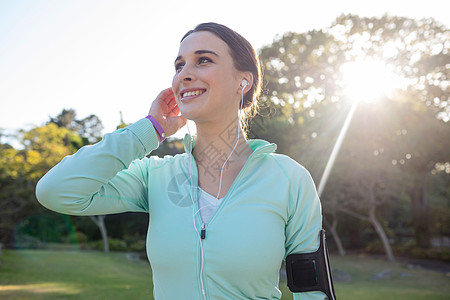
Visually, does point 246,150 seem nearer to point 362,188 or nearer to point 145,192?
point 145,192

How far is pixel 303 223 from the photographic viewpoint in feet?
4.94

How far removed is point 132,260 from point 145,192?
17911 millimetres

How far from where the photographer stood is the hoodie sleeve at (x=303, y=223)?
1501mm

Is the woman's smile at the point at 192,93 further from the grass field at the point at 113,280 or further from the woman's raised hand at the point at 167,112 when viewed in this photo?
the grass field at the point at 113,280

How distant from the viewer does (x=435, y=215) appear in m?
21.7

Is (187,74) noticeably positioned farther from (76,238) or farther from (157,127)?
(76,238)

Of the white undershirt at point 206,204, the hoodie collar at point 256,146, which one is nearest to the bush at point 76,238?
the hoodie collar at point 256,146

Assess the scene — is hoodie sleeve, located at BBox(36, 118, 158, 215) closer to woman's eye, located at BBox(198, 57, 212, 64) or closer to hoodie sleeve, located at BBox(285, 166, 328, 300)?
woman's eye, located at BBox(198, 57, 212, 64)

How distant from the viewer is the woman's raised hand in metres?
1.66

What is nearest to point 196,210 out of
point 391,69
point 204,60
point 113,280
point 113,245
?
point 204,60

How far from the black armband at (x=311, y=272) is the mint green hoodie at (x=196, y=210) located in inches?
0.9

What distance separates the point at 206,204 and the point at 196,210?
2.5 inches

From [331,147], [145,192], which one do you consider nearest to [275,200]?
[145,192]

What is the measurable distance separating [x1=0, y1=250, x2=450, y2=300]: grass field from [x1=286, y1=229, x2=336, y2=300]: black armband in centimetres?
521
